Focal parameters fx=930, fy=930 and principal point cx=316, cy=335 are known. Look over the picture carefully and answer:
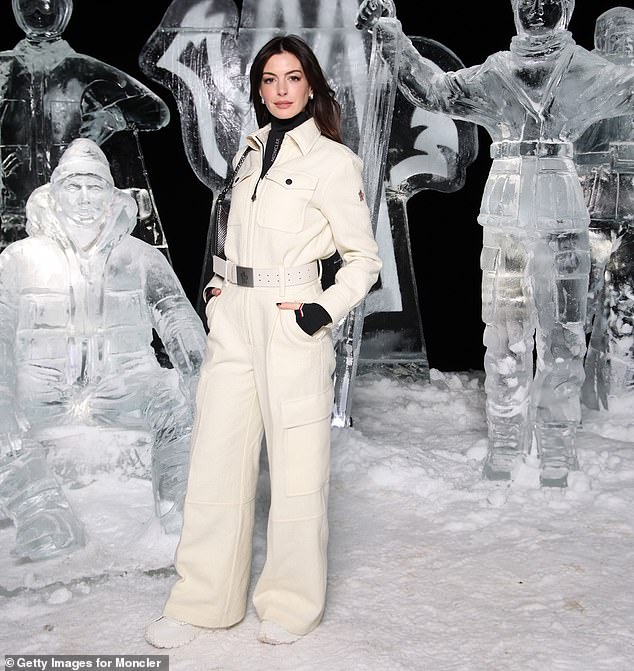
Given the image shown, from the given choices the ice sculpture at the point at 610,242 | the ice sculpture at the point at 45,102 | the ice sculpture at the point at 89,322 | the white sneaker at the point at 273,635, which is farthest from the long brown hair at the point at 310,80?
the ice sculpture at the point at 610,242

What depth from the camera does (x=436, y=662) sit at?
2400 millimetres

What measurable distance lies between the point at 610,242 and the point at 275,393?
9.70 ft

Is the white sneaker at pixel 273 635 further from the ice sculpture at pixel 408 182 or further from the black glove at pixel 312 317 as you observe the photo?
the ice sculpture at pixel 408 182

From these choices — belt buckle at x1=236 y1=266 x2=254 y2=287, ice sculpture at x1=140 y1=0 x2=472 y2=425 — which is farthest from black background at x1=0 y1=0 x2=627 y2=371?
belt buckle at x1=236 y1=266 x2=254 y2=287

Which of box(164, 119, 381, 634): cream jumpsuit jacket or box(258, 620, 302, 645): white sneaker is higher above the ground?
box(164, 119, 381, 634): cream jumpsuit jacket

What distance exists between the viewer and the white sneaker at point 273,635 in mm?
2430

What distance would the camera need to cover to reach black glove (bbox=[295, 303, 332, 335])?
7.44 ft

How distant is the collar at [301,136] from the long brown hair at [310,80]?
22mm

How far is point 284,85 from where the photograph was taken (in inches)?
92.1

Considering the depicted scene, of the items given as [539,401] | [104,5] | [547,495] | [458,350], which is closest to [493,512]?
[547,495]

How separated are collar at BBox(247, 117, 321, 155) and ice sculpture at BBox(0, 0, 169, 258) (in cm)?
229

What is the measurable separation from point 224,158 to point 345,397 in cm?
135

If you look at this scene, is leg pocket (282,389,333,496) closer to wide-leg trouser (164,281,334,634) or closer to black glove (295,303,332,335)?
wide-leg trouser (164,281,334,634)

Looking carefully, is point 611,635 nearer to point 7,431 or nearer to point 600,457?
point 600,457
